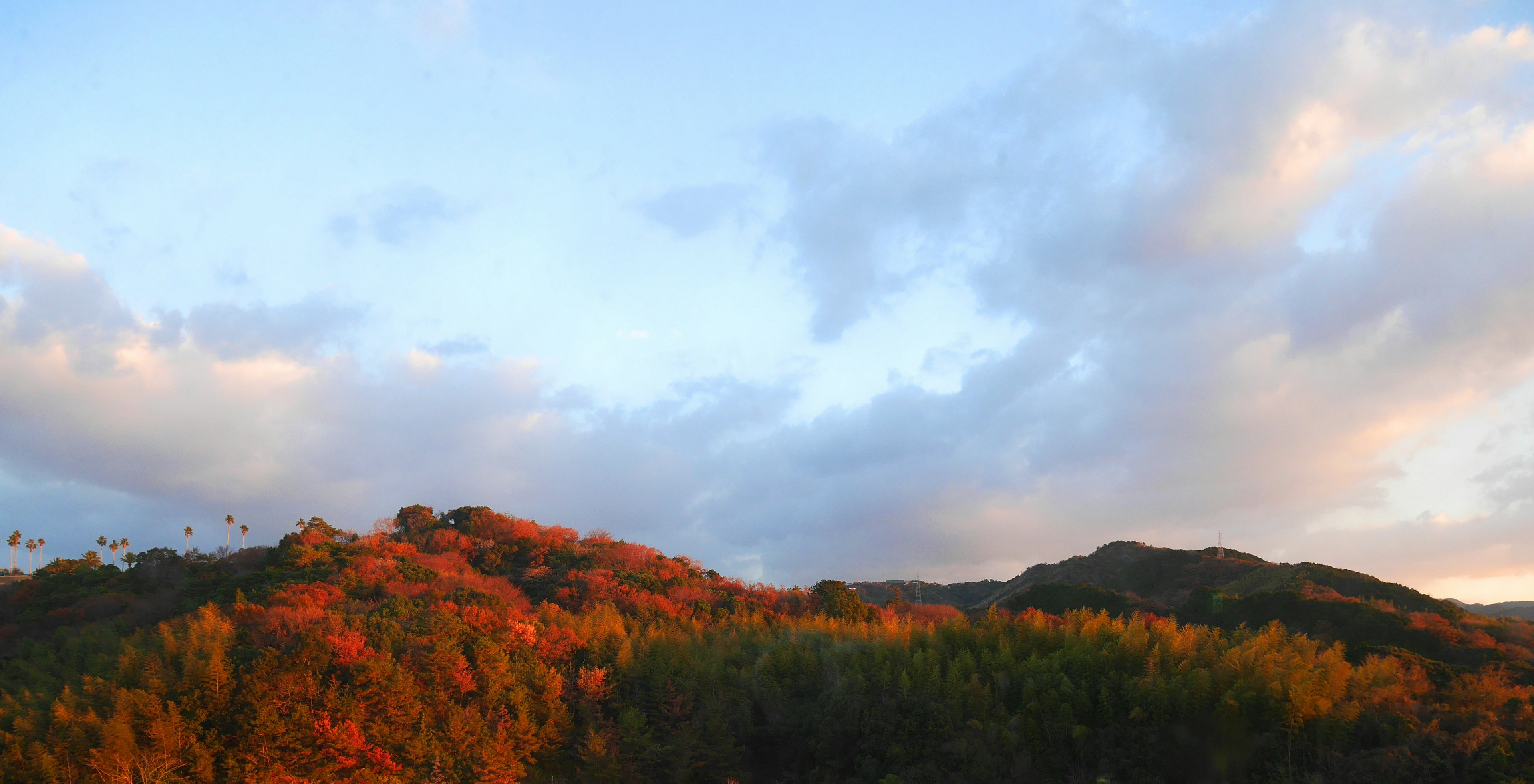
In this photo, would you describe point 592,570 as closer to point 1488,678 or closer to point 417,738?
point 417,738

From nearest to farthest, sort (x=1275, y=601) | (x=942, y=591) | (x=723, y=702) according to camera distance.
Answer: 1. (x=723, y=702)
2. (x=1275, y=601)
3. (x=942, y=591)

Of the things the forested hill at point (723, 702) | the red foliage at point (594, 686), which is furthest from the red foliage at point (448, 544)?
the red foliage at point (594, 686)

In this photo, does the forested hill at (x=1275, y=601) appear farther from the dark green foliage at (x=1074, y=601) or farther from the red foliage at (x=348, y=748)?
the red foliage at (x=348, y=748)

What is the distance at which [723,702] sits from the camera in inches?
663

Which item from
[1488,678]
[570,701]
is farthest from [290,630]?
[1488,678]

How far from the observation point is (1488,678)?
14.3 meters

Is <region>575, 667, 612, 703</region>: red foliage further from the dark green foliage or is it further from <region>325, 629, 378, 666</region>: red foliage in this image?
the dark green foliage

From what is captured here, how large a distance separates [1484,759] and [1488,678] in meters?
3.01

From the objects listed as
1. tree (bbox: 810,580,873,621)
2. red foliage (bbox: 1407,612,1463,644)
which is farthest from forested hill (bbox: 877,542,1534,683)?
tree (bbox: 810,580,873,621)

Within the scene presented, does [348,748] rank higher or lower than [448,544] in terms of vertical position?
lower

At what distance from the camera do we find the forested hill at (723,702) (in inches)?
508

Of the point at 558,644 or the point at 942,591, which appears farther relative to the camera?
the point at 942,591

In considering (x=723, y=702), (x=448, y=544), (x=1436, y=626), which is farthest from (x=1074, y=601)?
(x=448, y=544)

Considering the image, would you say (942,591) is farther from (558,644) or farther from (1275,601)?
(558,644)
